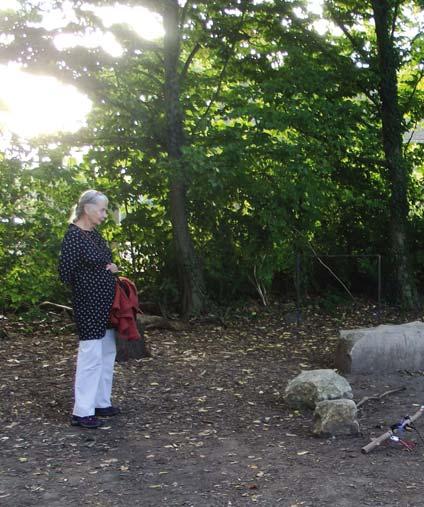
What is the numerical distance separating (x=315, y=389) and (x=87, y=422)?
1.78 metres

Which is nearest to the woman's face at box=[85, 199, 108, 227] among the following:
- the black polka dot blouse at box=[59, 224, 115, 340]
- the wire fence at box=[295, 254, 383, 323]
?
the black polka dot blouse at box=[59, 224, 115, 340]

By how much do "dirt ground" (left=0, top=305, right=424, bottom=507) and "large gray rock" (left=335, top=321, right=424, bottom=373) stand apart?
18 cm

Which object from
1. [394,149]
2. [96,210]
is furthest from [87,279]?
[394,149]

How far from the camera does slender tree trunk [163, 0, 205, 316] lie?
368 inches

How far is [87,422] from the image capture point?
5121mm

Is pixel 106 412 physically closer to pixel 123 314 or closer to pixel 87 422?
pixel 87 422

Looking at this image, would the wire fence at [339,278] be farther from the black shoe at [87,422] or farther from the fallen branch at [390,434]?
the black shoe at [87,422]

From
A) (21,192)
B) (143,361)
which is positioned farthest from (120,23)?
(143,361)

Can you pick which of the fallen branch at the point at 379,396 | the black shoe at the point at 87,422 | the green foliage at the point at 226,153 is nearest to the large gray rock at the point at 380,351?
the fallen branch at the point at 379,396

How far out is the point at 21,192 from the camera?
9.20 meters

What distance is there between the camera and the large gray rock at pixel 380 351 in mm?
6832

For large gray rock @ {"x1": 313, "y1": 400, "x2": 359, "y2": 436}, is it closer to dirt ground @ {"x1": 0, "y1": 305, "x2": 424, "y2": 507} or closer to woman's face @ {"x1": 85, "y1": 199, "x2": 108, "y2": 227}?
dirt ground @ {"x1": 0, "y1": 305, "x2": 424, "y2": 507}

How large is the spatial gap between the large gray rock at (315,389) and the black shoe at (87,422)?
157 centimetres

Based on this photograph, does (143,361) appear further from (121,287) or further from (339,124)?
(339,124)
